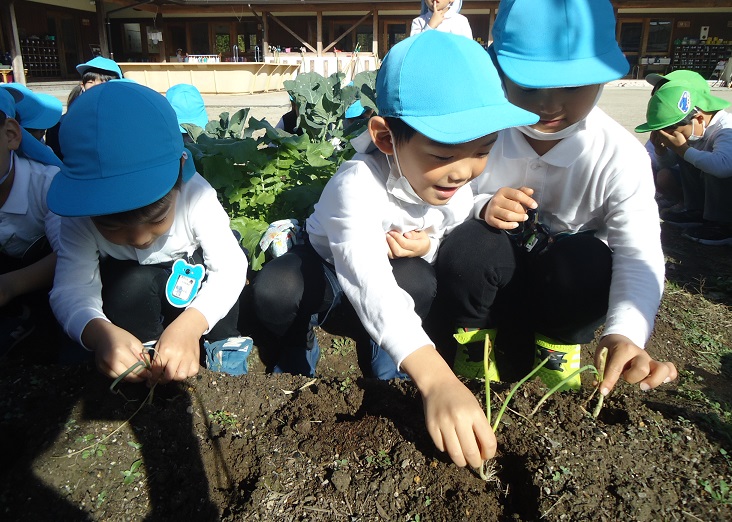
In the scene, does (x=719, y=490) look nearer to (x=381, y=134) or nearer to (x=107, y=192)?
(x=381, y=134)

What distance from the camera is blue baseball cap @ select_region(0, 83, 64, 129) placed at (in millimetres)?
3195

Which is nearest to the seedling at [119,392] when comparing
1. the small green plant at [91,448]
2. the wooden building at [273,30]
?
the small green plant at [91,448]

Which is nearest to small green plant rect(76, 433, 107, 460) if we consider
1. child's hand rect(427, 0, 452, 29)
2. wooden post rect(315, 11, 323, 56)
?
child's hand rect(427, 0, 452, 29)

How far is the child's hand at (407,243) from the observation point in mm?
1734

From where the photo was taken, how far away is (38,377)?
4.92 feet

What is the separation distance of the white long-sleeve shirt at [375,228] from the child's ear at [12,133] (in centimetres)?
115

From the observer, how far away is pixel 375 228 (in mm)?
1544

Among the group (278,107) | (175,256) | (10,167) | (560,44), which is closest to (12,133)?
(10,167)

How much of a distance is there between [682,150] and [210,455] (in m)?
3.49

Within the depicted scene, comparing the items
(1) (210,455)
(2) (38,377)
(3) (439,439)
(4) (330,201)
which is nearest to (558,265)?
(4) (330,201)

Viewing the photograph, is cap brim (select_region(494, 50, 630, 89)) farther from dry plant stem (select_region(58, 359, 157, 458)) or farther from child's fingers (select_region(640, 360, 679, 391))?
dry plant stem (select_region(58, 359, 157, 458))

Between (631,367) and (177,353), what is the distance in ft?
3.57

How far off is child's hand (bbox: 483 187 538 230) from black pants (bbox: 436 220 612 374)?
0.08m

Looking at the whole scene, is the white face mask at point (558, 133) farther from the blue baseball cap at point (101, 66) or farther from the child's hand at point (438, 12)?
the blue baseball cap at point (101, 66)
